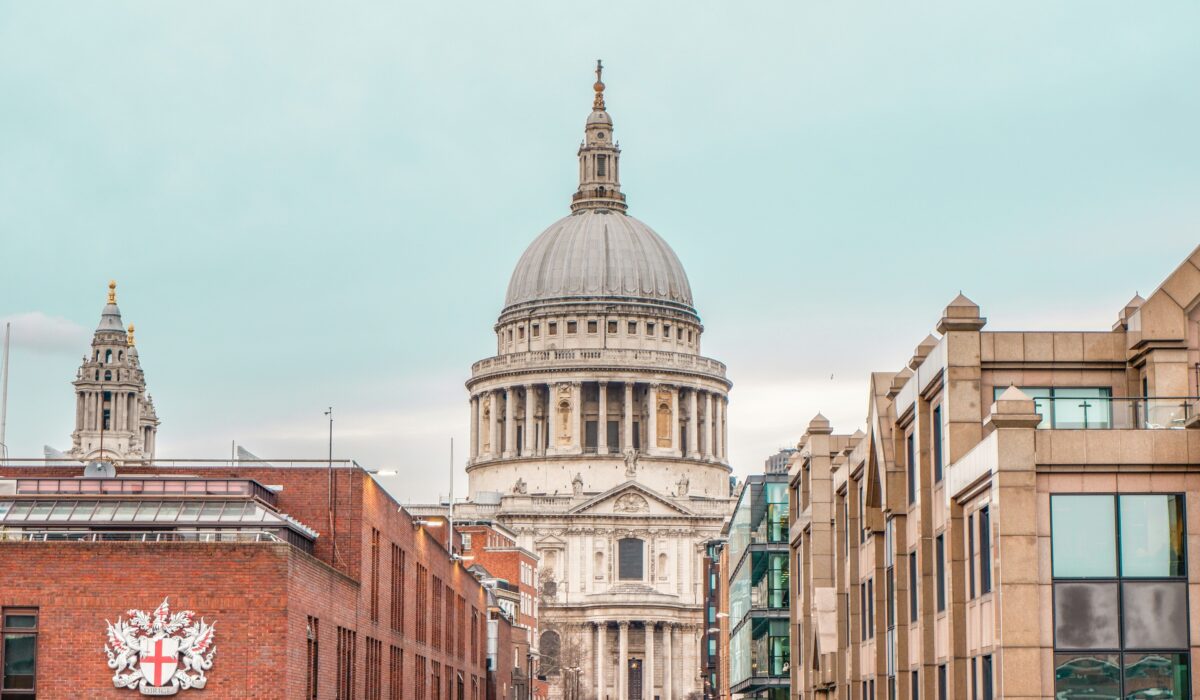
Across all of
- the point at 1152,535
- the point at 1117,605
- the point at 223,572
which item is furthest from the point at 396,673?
the point at 1152,535

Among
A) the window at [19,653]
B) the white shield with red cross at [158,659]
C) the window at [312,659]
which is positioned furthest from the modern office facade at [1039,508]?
the window at [19,653]

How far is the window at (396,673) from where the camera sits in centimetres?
6950

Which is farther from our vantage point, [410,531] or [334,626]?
[410,531]

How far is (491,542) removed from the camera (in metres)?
182

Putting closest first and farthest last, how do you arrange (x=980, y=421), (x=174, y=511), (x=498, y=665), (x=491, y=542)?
(x=980, y=421)
(x=174, y=511)
(x=498, y=665)
(x=491, y=542)

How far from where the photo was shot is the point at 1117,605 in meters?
41.2

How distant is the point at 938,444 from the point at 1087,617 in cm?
894

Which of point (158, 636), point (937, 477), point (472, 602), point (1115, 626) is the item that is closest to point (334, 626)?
point (158, 636)

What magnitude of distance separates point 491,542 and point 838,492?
115734 mm

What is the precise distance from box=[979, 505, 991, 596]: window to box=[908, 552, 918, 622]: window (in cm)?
803

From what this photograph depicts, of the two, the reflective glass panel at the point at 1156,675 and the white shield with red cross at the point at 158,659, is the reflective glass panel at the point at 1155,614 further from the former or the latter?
the white shield with red cross at the point at 158,659

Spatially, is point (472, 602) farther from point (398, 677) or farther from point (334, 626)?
point (334, 626)

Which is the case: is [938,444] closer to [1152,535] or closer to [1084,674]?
[1152,535]

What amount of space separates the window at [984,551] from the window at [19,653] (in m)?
19.6
